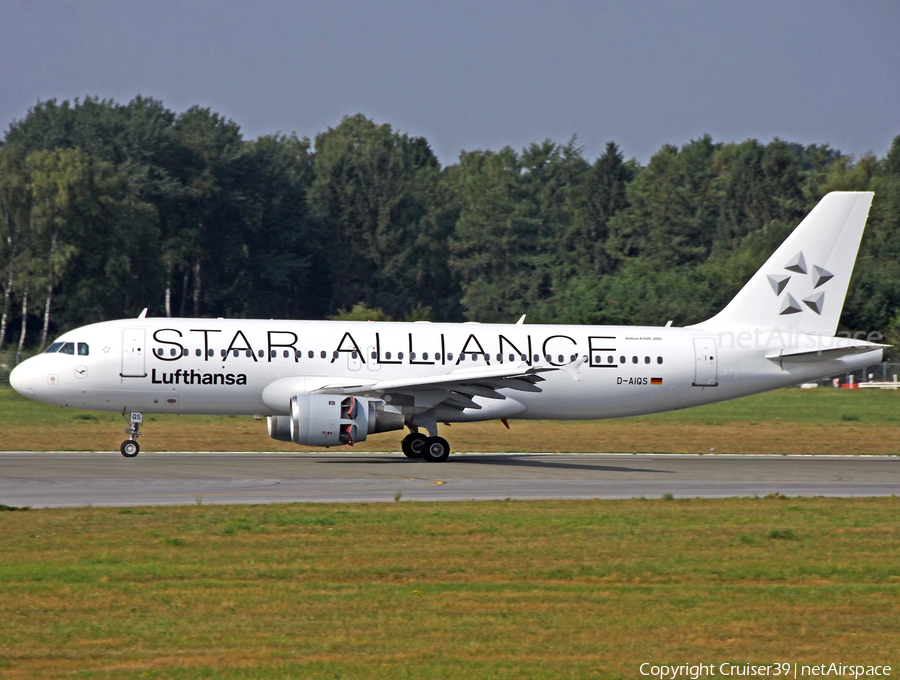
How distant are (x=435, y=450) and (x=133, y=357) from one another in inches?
321

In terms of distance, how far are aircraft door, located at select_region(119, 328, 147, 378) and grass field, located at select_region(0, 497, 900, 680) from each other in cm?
1060

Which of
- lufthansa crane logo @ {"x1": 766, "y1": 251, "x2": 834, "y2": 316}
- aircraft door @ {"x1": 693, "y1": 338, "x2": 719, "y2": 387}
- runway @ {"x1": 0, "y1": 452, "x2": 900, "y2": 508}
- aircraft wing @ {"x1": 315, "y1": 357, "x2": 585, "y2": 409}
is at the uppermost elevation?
lufthansa crane logo @ {"x1": 766, "y1": 251, "x2": 834, "y2": 316}

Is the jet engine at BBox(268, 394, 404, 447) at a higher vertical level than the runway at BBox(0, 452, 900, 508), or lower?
higher

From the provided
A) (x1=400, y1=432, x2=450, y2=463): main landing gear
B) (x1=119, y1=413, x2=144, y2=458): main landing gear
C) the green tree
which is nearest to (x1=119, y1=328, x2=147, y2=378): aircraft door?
(x1=119, y1=413, x2=144, y2=458): main landing gear

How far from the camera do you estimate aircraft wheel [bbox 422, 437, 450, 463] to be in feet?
96.5

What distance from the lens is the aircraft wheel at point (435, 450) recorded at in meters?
29.4

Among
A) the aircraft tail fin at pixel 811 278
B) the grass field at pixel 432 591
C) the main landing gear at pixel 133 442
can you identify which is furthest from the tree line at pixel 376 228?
the grass field at pixel 432 591

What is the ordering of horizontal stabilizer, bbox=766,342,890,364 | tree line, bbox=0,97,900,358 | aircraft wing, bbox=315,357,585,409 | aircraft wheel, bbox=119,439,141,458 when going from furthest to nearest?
tree line, bbox=0,97,900,358 → horizontal stabilizer, bbox=766,342,890,364 → aircraft wheel, bbox=119,439,141,458 → aircraft wing, bbox=315,357,585,409

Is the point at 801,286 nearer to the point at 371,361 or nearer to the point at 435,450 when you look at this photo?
the point at 435,450

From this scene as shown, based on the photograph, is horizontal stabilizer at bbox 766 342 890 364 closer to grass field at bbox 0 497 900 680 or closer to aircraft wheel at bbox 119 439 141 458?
grass field at bbox 0 497 900 680

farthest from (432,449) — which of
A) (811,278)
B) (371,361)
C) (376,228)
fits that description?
(376,228)

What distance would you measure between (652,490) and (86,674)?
52.4 feet

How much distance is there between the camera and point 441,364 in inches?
1192

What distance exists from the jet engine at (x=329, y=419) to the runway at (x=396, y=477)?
29.1 inches
